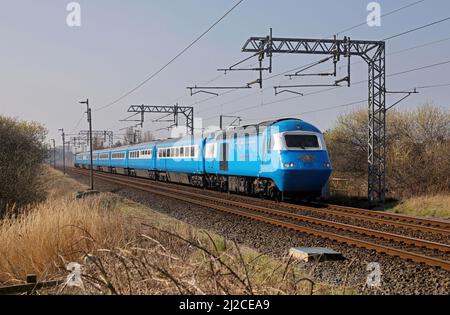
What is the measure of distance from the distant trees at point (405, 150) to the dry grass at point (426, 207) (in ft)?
13.1

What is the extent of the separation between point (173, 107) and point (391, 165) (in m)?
21.3

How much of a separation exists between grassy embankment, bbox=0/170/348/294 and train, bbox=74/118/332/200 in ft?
27.4

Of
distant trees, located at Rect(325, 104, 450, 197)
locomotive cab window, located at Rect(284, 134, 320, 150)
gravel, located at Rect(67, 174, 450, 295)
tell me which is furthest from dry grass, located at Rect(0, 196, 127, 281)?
distant trees, located at Rect(325, 104, 450, 197)

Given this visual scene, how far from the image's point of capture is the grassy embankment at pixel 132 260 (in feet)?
15.2

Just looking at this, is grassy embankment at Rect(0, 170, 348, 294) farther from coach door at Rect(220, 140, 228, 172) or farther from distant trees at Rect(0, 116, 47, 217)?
coach door at Rect(220, 140, 228, 172)

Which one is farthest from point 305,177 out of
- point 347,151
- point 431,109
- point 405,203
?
point 431,109

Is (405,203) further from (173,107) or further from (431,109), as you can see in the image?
(173,107)

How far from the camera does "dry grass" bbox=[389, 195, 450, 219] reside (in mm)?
17391

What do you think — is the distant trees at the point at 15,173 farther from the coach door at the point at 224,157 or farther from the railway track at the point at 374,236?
the coach door at the point at 224,157

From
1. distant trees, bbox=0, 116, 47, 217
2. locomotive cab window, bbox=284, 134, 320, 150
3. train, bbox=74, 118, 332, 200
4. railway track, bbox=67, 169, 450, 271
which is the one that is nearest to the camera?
railway track, bbox=67, 169, 450, 271

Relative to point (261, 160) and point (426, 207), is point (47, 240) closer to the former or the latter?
point (261, 160)

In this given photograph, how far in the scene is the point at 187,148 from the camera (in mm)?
31422

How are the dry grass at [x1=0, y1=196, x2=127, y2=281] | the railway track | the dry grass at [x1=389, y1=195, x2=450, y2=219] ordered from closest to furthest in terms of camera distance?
the dry grass at [x1=0, y1=196, x2=127, y2=281] → the railway track → the dry grass at [x1=389, y1=195, x2=450, y2=219]

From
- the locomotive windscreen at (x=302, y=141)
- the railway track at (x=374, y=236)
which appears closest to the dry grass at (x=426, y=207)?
the railway track at (x=374, y=236)
